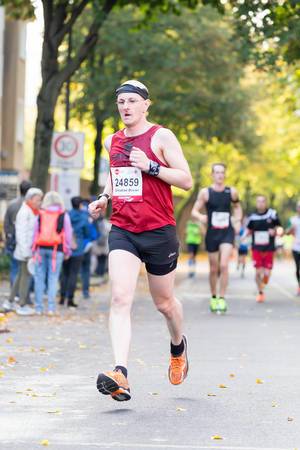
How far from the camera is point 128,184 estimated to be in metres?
8.70

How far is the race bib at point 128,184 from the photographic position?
869 cm

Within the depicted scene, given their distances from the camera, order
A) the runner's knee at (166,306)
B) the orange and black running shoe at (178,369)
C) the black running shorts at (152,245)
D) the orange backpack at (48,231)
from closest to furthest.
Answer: the black running shorts at (152,245) < the runner's knee at (166,306) < the orange and black running shoe at (178,369) < the orange backpack at (48,231)

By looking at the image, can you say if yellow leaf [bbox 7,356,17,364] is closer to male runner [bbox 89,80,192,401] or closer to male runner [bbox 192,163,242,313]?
male runner [bbox 89,80,192,401]

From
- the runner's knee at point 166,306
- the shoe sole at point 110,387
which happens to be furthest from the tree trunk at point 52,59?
the shoe sole at point 110,387

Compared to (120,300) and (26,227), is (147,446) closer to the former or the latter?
(120,300)

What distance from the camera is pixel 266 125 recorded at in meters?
64.3

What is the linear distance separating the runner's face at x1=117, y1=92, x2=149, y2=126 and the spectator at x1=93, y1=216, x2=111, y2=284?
1767cm

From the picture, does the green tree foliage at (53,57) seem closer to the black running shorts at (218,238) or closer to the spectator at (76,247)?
the spectator at (76,247)

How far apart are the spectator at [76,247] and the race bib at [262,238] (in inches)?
145

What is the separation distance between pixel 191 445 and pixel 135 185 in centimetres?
212

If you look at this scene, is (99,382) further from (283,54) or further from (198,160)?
(198,160)

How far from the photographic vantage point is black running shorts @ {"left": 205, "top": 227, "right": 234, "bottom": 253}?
60.5 feet

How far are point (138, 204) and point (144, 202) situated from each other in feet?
0.13

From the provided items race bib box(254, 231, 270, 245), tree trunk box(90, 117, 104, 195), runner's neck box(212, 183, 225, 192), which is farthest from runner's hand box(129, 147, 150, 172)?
tree trunk box(90, 117, 104, 195)
